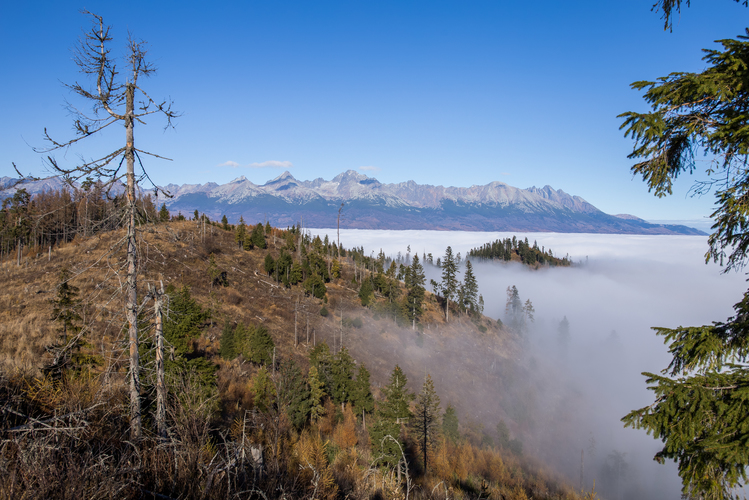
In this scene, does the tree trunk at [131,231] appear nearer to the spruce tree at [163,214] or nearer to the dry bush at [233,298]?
the spruce tree at [163,214]

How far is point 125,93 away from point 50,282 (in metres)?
40.2

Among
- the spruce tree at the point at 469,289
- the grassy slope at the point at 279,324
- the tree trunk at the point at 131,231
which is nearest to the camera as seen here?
the tree trunk at the point at 131,231

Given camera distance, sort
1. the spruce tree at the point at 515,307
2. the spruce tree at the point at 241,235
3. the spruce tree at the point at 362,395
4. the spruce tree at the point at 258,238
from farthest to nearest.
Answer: the spruce tree at the point at 515,307, the spruce tree at the point at 258,238, the spruce tree at the point at 241,235, the spruce tree at the point at 362,395

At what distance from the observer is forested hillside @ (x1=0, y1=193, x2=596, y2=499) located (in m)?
5.38

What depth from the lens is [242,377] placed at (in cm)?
2964

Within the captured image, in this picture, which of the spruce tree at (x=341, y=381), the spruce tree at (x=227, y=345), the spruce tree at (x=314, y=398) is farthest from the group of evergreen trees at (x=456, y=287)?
the spruce tree at (x=227, y=345)

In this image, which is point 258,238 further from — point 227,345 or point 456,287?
point 456,287

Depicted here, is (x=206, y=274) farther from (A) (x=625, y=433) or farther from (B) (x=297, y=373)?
(A) (x=625, y=433)

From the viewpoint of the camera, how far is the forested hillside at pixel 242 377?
538 cm

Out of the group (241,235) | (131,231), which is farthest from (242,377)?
(241,235)

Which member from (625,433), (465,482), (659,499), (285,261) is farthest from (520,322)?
(465,482)

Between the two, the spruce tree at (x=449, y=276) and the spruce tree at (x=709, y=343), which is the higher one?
the spruce tree at (x=709, y=343)

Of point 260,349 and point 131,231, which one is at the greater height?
point 131,231

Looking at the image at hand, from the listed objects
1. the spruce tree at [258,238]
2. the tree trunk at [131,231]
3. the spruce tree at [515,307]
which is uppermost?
the tree trunk at [131,231]
